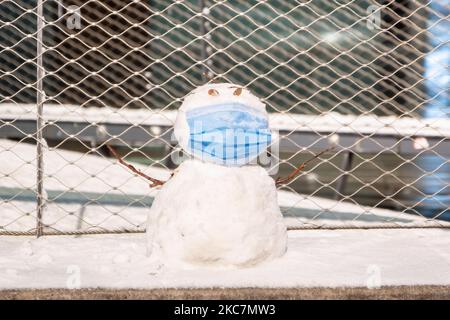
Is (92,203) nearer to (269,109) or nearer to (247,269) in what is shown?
(247,269)

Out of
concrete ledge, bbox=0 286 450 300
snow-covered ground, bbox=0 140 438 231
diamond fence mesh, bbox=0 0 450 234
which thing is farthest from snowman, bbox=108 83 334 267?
snow-covered ground, bbox=0 140 438 231

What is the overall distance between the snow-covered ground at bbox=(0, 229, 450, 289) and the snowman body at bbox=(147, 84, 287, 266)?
39 millimetres

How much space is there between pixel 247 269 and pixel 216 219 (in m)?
0.12

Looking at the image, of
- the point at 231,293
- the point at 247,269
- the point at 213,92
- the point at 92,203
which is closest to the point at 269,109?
the point at 92,203

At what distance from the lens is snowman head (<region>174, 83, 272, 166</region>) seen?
120 centimetres

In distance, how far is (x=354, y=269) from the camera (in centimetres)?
121

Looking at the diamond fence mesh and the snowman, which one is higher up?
the diamond fence mesh

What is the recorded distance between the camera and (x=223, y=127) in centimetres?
120

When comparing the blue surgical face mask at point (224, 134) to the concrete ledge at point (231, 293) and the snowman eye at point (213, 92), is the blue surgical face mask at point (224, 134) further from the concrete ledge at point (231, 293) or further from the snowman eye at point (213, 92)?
the concrete ledge at point (231, 293)

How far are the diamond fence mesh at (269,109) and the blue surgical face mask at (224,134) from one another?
368 mm

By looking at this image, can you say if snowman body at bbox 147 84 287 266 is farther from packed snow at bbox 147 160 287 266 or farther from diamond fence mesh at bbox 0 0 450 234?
diamond fence mesh at bbox 0 0 450 234
